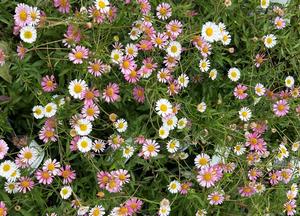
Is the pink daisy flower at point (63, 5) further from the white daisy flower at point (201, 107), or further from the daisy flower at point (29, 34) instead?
the white daisy flower at point (201, 107)

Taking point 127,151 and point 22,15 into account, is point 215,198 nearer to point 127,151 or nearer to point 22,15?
point 127,151

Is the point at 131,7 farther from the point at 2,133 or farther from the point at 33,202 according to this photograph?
the point at 33,202

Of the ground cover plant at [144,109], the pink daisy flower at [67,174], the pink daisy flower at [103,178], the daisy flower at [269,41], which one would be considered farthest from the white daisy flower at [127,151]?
the daisy flower at [269,41]

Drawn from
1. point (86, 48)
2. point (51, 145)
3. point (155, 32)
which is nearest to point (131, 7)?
point (155, 32)

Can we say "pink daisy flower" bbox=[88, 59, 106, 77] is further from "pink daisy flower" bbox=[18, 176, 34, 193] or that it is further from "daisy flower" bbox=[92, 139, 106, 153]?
"pink daisy flower" bbox=[18, 176, 34, 193]

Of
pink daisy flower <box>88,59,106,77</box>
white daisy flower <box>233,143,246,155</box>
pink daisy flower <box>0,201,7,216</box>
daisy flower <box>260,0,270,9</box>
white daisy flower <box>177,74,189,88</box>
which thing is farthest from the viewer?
daisy flower <box>260,0,270,9</box>

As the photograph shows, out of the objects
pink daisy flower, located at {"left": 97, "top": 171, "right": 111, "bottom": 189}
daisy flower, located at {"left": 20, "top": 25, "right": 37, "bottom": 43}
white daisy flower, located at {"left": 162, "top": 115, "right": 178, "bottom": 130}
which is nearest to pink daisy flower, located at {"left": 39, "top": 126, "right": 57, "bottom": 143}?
pink daisy flower, located at {"left": 97, "top": 171, "right": 111, "bottom": 189}
